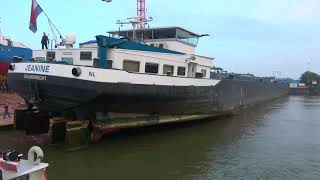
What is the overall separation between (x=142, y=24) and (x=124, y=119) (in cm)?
778

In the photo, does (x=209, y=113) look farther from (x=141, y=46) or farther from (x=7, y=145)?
(x=7, y=145)

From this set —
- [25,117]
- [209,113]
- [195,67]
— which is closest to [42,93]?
[25,117]

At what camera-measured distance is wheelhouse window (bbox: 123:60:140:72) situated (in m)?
13.6

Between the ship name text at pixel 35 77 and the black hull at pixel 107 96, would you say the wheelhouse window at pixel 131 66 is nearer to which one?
the black hull at pixel 107 96

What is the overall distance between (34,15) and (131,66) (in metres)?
4.25

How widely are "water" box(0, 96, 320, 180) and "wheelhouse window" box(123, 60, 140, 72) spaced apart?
8.53 feet

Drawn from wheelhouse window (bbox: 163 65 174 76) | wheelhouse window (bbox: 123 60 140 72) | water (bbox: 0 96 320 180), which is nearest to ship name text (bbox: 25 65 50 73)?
water (bbox: 0 96 320 180)

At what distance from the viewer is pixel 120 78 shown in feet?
40.7

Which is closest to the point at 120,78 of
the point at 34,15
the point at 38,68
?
the point at 38,68

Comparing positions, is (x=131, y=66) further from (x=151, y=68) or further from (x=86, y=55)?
(x=86, y=55)

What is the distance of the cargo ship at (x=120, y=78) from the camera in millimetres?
11859

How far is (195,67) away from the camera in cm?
1716

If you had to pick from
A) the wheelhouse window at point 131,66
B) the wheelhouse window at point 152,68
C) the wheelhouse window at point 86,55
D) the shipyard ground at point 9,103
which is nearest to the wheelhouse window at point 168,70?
the wheelhouse window at point 152,68

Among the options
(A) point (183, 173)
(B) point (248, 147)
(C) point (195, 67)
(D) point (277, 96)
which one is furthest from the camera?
(D) point (277, 96)
